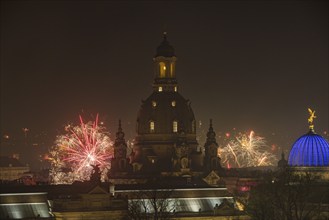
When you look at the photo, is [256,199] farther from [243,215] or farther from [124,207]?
[124,207]

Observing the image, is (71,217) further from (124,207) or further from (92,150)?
(92,150)

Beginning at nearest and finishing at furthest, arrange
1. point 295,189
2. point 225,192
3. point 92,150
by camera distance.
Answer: point 295,189
point 225,192
point 92,150

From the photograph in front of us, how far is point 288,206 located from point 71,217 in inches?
899

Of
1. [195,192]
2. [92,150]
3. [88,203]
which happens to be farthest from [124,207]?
[92,150]

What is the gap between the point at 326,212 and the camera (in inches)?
6496

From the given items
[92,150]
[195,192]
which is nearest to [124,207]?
[195,192]

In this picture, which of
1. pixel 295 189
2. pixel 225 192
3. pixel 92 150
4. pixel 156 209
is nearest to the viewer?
pixel 156 209

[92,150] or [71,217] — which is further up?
[92,150]

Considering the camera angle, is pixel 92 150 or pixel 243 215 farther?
pixel 92 150

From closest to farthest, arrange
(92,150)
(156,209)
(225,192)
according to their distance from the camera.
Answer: (156,209) → (225,192) → (92,150)

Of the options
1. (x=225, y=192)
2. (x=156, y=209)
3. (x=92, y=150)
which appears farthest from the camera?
(x=92, y=150)

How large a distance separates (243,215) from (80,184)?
19.1m

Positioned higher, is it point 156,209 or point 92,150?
point 92,150

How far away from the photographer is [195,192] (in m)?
167
